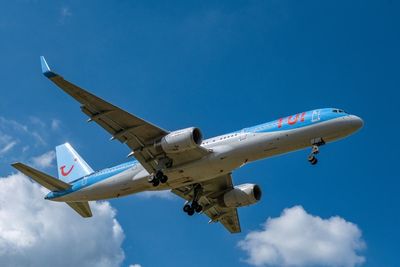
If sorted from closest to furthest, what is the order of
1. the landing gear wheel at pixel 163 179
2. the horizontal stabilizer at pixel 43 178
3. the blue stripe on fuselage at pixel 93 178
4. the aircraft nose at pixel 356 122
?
the aircraft nose at pixel 356 122 < the landing gear wheel at pixel 163 179 < the horizontal stabilizer at pixel 43 178 < the blue stripe on fuselage at pixel 93 178

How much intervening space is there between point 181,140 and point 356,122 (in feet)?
40.2

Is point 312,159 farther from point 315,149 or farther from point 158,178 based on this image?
point 158,178

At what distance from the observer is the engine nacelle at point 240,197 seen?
5481cm

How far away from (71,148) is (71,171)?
4.13m

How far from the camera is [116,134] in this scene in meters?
46.7

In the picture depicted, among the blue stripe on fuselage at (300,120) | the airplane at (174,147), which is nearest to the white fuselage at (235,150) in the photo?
the airplane at (174,147)

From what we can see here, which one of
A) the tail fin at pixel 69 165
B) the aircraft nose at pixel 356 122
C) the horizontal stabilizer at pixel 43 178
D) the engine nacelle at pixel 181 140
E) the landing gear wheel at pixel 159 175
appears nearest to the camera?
the aircraft nose at pixel 356 122

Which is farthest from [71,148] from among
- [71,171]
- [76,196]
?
[76,196]

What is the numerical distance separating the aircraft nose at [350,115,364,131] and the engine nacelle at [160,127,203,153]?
35.0 feet

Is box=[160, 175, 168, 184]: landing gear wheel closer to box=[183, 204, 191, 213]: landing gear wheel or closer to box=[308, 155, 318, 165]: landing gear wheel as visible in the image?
box=[183, 204, 191, 213]: landing gear wheel

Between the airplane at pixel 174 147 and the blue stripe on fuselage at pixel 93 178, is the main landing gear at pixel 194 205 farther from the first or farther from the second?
the blue stripe on fuselage at pixel 93 178

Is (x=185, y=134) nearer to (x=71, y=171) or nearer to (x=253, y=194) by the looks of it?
(x=253, y=194)

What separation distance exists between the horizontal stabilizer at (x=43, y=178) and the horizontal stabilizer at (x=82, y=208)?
277 centimetres

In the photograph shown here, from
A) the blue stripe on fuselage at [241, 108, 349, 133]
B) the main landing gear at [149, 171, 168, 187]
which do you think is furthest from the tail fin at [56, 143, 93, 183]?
the blue stripe on fuselage at [241, 108, 349, 133]
